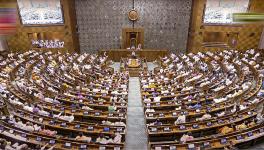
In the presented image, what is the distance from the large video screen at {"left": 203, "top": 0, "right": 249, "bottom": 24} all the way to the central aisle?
15.7 metres

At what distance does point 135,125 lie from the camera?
12773 millimetres

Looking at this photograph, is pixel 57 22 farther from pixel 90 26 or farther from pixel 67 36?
pixel 90 26

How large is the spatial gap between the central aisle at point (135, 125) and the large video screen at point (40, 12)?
15.3m

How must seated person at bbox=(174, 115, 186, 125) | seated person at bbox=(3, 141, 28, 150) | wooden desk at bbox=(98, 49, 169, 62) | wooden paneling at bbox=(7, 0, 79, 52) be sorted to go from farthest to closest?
wooden desk at bbox=(98, 49, 169, 62) < wooden paneling at bbox=(7, 0, 79, 52) < seated person at bbox=(174, 115, 186, 125) < seated person at bbox=(3, 141, 28, 150)

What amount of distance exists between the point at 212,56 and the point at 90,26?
15188mm

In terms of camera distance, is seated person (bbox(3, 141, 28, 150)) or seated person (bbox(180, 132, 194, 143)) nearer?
seated person (bbox(3, 141, 28, 150))

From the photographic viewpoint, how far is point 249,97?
13.8 meters

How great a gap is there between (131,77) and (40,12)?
1373 centimetres

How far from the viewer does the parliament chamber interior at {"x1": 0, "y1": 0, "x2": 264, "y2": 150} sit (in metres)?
10.6

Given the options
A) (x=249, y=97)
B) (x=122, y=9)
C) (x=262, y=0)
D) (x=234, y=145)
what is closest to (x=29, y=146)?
(x=234, y=145)

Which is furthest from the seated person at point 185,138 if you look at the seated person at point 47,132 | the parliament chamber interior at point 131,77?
the seated person at point 47,132

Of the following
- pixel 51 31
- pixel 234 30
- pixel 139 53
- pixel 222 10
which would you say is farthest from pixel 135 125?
pixel 234 30

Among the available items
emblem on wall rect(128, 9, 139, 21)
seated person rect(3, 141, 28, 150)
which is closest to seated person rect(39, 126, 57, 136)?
seated person rect(3, 141, 28, 150)

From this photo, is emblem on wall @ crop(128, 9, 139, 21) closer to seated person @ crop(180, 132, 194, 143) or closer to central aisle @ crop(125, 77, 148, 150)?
central aisle @ crop(125, 77, 148, 150)
